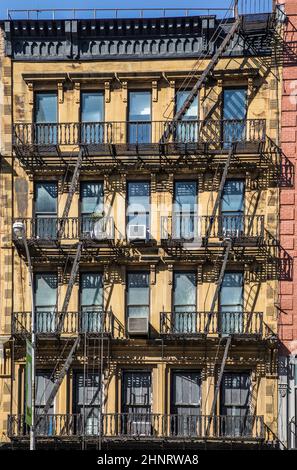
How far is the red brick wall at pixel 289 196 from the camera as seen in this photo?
101 ft

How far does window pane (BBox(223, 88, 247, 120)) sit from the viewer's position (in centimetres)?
3189

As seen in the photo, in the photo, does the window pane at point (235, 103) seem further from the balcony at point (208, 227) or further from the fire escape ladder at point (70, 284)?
the fire escape ladder at point (70, 284)

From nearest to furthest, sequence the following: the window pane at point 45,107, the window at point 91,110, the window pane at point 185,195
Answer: the window pane at point 185,195, the window at point 91,110, the window pane at point 45,107

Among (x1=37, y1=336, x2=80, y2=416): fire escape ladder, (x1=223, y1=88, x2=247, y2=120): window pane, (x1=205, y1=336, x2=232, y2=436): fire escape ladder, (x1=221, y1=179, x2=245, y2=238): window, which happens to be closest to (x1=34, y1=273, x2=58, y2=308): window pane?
(x1=37, y1=336, x2=80, y2=416): fire escape ladder

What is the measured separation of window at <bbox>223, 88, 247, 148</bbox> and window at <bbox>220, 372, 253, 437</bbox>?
7.84 m

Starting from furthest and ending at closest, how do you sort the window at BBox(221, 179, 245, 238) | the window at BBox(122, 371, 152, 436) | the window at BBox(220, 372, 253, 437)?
1. the window at BBox(221, 179, 245, 238)
2. the window at BBox(122, 371, 152, 436)
3. the window at BBox(220, 372, 253, 437)

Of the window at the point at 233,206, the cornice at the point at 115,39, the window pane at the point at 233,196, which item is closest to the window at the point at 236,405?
the window at the point at 233,206

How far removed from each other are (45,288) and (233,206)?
275 inches

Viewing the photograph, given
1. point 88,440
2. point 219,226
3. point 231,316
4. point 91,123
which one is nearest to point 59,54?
point 91,123

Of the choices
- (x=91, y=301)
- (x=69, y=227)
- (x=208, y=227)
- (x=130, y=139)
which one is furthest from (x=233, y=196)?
(x=91, y=301)

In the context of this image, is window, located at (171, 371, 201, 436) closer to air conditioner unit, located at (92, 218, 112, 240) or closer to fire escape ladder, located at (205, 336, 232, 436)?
fire escape ladder, located at (205, 336, 232, 436)

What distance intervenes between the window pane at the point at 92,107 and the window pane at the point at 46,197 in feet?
8.54

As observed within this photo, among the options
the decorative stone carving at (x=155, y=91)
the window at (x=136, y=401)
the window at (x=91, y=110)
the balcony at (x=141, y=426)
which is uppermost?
the decorative stone carving at (x=155, y=91)

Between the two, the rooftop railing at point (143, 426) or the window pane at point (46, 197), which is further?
the window pane at point (46, 197)
